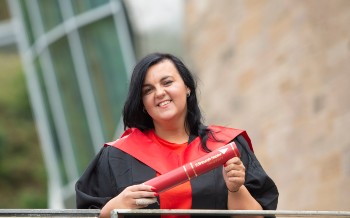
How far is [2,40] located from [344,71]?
13.5m

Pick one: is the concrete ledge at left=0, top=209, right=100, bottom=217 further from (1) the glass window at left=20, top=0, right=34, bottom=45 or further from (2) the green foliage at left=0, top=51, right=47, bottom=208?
(2) the green foliage at left=0, top=51, right=47, bottom=208

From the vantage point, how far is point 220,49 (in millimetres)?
14297

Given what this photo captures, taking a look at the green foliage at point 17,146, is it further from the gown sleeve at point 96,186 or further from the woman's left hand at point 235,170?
the woman's left hand at point 235,170

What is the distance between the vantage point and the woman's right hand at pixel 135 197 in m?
→ 4.59

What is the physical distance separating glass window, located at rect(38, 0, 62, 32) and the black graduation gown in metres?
11.8

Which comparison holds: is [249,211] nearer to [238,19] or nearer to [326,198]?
[326,198]

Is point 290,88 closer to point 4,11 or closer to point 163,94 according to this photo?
point 163,94

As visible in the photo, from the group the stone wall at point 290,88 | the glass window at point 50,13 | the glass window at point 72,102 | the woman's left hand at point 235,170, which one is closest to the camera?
the woman's left hand at point 235,170

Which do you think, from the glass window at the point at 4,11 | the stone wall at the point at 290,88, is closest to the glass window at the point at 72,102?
the stone wall at the point at 290,88

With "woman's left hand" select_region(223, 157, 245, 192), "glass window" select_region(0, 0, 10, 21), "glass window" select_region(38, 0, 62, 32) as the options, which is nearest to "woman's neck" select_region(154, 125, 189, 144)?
"woman's left hand" select_region(223, 157, 245, 192)

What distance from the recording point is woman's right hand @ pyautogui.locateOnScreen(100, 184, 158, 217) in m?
4.59

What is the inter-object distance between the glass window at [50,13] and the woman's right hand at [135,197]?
→ 12.2 m

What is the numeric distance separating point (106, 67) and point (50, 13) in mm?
1487

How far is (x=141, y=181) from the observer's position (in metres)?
4.97
